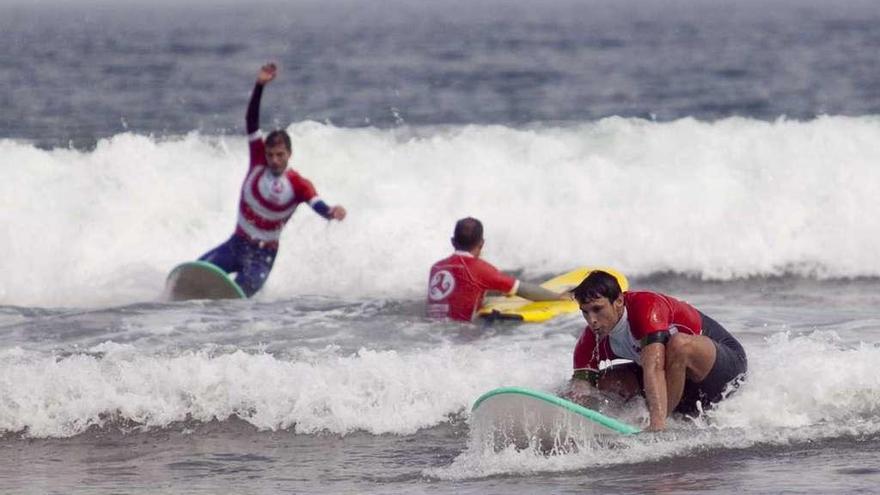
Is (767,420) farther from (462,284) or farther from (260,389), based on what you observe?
(462,284)

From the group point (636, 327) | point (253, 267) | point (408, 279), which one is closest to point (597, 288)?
point (636, 327)

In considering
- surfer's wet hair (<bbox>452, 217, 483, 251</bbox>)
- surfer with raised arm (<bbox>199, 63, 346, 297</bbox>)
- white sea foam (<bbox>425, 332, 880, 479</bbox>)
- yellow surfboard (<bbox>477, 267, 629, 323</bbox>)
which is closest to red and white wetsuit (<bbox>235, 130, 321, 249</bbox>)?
surfer with raised arm (<bbox>199, 63, 346, 297</bbox>)

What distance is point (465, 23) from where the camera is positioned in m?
81.1

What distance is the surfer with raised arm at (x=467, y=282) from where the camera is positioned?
33.7 ft

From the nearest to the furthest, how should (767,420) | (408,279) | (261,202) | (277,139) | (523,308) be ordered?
(767,420) < (523,308) < (277,139) < (261,202) < (408,279)

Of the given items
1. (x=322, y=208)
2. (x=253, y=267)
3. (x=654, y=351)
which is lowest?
(x=654, y=351)

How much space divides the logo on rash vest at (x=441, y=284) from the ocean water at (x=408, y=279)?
24cm

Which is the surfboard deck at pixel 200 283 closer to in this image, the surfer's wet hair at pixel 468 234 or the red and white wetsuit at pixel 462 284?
the red and white wetsuit at pixel 462 284

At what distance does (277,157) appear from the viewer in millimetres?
11188

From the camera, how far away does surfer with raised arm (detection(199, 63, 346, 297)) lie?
11.2 m

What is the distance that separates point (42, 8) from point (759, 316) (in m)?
122

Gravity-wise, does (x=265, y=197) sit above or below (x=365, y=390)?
above

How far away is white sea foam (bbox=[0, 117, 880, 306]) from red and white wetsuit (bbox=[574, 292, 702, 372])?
5.62m

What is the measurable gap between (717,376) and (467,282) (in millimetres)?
3167
